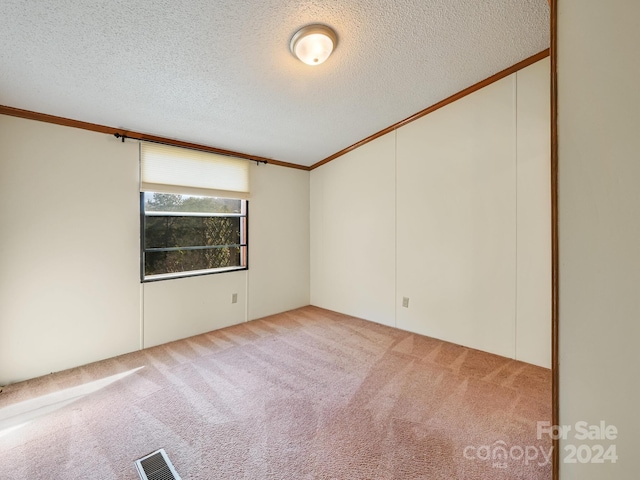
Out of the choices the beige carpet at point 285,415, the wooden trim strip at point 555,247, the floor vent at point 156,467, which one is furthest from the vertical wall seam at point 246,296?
the wooden trim strip at point 555,247

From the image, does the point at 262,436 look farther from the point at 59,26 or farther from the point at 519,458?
the point at 59,26

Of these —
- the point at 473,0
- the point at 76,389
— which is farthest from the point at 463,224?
the point at 76,389

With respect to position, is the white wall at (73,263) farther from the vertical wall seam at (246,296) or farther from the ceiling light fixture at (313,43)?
the ceiling light fixture at (313,43)

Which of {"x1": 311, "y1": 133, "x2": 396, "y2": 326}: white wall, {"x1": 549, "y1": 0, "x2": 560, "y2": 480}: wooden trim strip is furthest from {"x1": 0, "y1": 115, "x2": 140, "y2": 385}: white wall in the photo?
{"x1": 549, "y1": 0, "x2": 560, "y2": 480}: wooden trim strip

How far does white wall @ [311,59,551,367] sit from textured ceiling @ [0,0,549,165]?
42 centimetres

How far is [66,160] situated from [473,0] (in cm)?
343

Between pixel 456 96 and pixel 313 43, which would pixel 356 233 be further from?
pixel 313 43

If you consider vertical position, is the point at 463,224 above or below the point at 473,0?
below

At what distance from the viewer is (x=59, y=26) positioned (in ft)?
4.97
